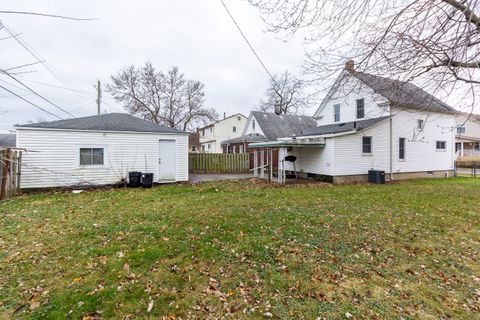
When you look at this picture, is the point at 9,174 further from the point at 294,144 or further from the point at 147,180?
the point at 294,144

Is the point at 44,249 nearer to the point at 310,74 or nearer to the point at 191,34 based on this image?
the point at 310,74

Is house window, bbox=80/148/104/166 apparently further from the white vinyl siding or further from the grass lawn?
the grass lawn

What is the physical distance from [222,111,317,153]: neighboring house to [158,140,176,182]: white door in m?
11.4

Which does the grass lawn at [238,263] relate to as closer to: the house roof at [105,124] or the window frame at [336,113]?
the house roof at [105,124]

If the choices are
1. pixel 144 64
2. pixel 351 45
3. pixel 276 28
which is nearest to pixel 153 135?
pixel 276 28

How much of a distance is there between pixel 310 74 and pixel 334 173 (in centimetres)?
965

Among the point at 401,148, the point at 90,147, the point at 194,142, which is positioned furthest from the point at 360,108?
the point at 194,142

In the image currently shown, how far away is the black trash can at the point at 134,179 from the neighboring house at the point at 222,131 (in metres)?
23.8

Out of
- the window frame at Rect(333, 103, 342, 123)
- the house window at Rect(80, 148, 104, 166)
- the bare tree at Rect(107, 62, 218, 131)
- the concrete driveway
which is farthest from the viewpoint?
the bare tree at Rect(107, 62, 218, 131)

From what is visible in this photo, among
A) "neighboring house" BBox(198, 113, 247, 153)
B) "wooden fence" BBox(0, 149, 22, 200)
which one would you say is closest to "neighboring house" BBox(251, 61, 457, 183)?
"wooden fence" BBox(0, 149, 22, 200)

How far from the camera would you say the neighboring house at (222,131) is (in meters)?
36.0

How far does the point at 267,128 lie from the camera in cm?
2391

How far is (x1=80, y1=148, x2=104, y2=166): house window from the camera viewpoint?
1073 cm

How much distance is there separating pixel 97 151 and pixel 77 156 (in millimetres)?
811
